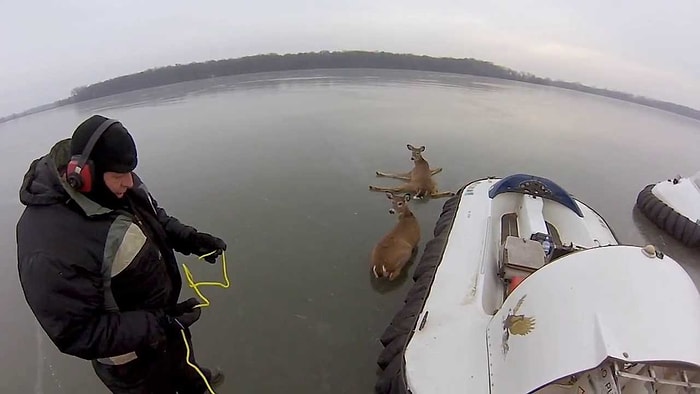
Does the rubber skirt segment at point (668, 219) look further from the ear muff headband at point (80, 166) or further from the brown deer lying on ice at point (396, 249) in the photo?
the ear muff headband at point (80, 166)

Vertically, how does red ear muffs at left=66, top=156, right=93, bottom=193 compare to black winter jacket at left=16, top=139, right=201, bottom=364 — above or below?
above

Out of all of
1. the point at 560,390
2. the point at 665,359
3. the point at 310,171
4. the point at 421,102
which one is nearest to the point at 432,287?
the point at 560,390

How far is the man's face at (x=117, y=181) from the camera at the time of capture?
1270mm

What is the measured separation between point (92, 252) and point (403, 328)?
1720mm

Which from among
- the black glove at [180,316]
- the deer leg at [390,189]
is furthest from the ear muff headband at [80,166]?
the deer leg at [390,189]

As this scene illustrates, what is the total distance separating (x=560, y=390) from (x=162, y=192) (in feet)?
15.4

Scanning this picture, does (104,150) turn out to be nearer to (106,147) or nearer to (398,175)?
(106,147)

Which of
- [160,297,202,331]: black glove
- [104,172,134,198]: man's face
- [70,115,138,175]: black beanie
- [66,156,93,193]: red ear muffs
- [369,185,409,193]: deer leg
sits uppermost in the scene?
[70,115,138,175]: black beanie

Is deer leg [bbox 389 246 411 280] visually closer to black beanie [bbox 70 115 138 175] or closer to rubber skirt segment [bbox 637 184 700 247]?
black beanie [bbox 70 115 138 175]

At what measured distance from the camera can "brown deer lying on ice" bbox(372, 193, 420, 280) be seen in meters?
3.35

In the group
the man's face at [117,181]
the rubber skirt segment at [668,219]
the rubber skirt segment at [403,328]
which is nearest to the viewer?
the man's face at [117,181]

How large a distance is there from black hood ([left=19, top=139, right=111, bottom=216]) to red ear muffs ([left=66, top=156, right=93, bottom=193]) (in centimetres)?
3

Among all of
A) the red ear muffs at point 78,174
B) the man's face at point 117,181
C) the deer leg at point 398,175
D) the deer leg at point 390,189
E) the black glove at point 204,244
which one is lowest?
the deer leg at point 390,189

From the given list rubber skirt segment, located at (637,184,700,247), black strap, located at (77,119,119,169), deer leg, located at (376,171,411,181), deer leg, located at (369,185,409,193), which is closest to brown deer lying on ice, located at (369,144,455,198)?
deer leg, located at (369,185,409,193)
